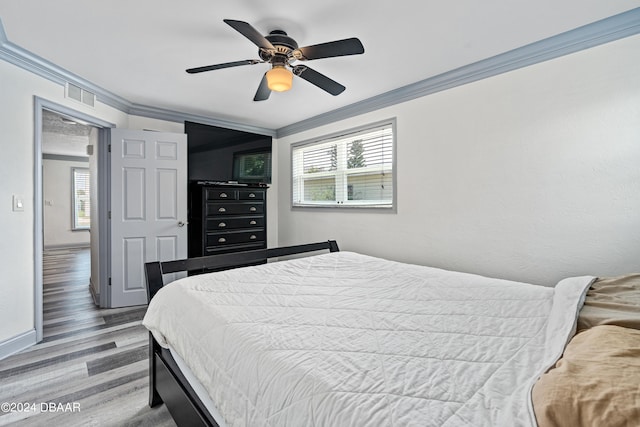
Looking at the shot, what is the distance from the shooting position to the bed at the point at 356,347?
699 millimetres

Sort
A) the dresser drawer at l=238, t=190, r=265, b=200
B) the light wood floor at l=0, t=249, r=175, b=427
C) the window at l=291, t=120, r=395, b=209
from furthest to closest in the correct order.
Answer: the dresser drawer at l=238, t=190, r=265, b=200
the window at l=291, t=120, r=395, b=209
the light wood floor at l=0, t=249, r=175, b=427

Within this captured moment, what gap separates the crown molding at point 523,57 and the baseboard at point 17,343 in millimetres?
3741

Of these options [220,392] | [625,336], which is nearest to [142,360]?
[220,392]

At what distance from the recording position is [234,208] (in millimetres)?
3844

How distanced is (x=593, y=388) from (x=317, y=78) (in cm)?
213

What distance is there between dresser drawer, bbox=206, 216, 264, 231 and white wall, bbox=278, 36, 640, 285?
183 centimetres

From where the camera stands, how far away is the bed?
70cm

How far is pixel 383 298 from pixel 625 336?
2.77 ft

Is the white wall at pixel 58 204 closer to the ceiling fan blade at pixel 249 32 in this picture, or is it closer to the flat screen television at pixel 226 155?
the flat screen television at pixel 226 155

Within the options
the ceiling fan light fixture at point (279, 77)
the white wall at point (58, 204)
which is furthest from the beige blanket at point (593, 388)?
the white wall at point (58, 204)

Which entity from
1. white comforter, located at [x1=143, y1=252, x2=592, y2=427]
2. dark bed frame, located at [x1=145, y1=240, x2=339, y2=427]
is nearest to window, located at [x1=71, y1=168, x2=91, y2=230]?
dark bed frame, located at [x1=145, y1=240, x2=339, y2=427]

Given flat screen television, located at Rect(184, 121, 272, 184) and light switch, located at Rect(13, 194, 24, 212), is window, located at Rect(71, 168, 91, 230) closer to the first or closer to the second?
flat screen television, located at Rect(184, 121, 272, 184)

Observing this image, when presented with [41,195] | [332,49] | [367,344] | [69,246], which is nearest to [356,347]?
[367,344]

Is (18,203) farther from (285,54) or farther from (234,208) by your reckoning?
(285,54)
